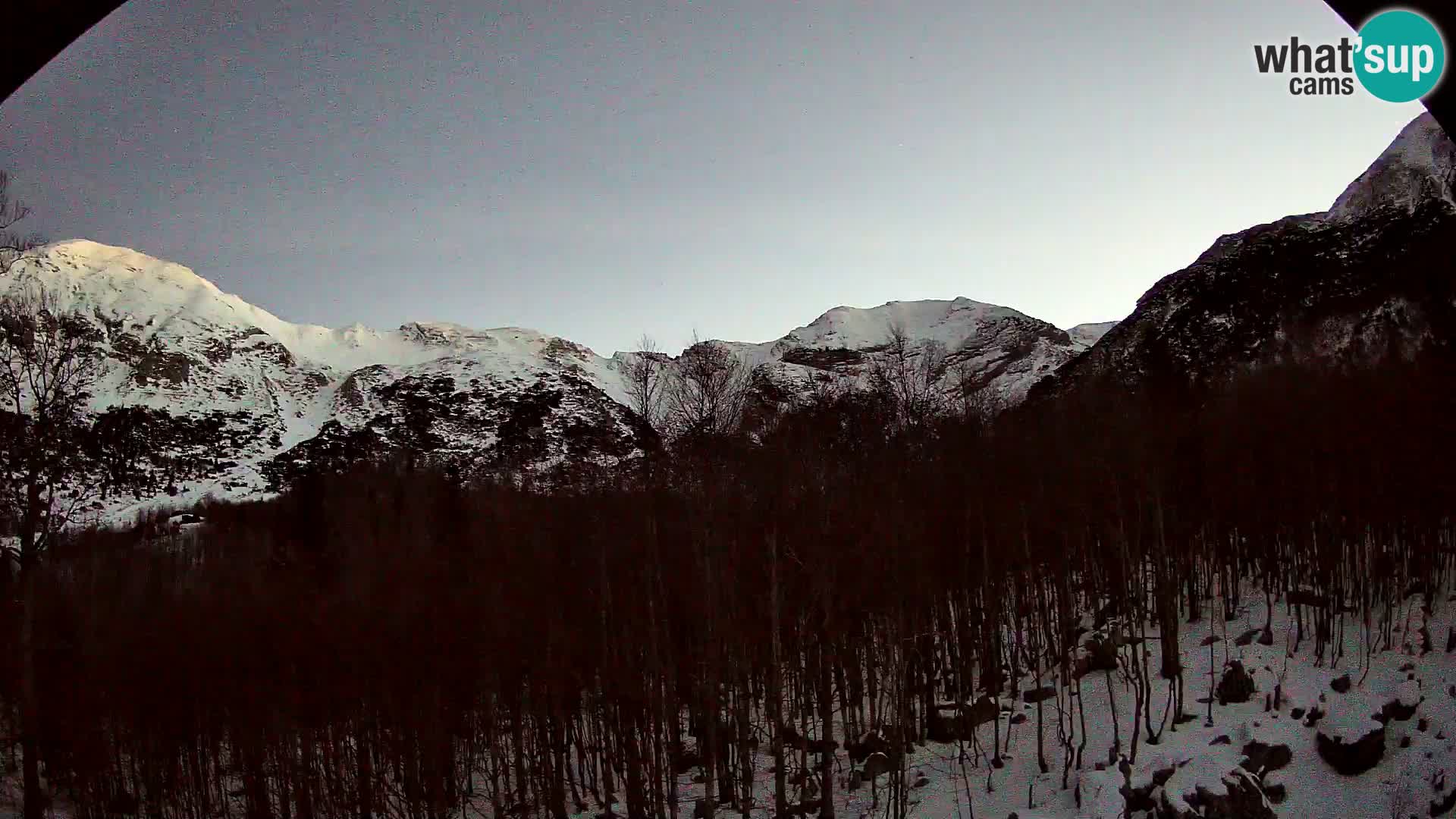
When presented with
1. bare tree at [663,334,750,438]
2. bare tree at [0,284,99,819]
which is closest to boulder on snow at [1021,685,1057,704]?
bare tree at [663,334,750,438]

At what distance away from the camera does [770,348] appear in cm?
18612

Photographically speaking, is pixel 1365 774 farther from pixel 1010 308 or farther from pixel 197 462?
pixel 1010 308

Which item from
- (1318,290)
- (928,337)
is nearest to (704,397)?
(1318,290)

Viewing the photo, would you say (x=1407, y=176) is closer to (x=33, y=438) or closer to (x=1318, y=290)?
(x=1318, y=290)

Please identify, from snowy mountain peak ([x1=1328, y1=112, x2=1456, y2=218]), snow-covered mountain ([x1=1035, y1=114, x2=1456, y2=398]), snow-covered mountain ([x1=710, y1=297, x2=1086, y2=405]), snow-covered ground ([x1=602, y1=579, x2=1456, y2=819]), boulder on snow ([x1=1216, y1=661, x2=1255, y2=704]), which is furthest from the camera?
snow-covered mountain ([x1=710, y1=297, x2=1086, y2=405])

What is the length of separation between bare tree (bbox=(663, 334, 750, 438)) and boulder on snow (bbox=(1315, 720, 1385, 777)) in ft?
43.9

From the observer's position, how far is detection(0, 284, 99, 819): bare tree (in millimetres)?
17297

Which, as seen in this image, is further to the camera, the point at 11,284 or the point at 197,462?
the point at 197,462

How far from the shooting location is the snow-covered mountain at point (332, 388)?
8138 centimetres

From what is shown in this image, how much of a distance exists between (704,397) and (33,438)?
14.6 meters

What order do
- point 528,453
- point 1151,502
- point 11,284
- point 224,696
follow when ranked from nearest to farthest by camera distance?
point 11,284, point 1151,502, point 224,696, point 528,453

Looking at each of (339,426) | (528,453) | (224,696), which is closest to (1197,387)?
(224,696)

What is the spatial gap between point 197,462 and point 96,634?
3107 inches

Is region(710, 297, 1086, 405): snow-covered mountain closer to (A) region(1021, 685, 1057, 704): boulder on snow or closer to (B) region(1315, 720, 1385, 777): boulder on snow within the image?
(A) region(1021, 685, 1057, 704): boulder on snow
